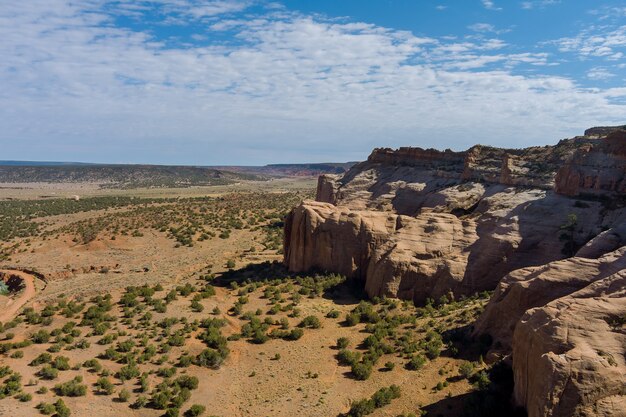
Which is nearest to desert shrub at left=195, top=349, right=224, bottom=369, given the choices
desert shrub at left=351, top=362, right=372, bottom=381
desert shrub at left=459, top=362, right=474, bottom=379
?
desert shrub at left=351, top=362, right=372, bottom=381

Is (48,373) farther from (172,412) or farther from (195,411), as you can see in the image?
(195,411)

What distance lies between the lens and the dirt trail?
36.3 m

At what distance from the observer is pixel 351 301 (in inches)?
1420

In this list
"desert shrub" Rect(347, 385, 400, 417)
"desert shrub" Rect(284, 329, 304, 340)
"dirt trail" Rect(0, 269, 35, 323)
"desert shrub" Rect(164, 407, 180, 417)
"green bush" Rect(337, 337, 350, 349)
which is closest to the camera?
Result: "desert shrub" Rect(347, 385, 400, 417)

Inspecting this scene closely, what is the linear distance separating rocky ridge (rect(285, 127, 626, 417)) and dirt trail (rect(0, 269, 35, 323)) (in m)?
24.2

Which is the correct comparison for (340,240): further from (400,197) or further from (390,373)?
(400,197)

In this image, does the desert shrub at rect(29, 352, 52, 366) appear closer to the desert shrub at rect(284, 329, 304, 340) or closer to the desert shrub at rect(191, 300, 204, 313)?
the desert shrub at rect(191, 300, 204, 313)

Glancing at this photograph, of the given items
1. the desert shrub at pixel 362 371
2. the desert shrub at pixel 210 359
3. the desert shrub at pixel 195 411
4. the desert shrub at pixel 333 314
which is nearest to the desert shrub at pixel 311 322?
the desert shrub at pixel 333 314

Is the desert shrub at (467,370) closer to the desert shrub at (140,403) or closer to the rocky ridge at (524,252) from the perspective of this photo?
the rocky ridge at (524,252)

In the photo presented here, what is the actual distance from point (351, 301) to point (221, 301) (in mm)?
11071

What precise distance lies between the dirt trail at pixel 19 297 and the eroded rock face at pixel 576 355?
36799mm

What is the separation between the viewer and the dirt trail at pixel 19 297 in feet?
119

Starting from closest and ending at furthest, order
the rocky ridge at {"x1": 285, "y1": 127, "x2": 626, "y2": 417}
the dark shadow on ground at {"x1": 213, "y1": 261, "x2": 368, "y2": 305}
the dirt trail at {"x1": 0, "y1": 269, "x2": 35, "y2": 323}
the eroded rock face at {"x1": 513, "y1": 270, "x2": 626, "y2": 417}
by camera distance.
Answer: the eroded rock face at {"x1": 513, "y1": 270, "x2": 626, "y2": 417} < the rocky ridge at {"x1": 285, "y1": 127, "x2": 626, "y2": 417} < the dirt trail at {"x1": 0, "y1": 269, "x2": 35, "y2": 323} < the dark shadow on ground at {"x1": 213, "y1": 261, "x2": 368, "y2": 305}

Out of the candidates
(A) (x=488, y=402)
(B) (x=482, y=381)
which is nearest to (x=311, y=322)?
(B) (x=482, y=381)
